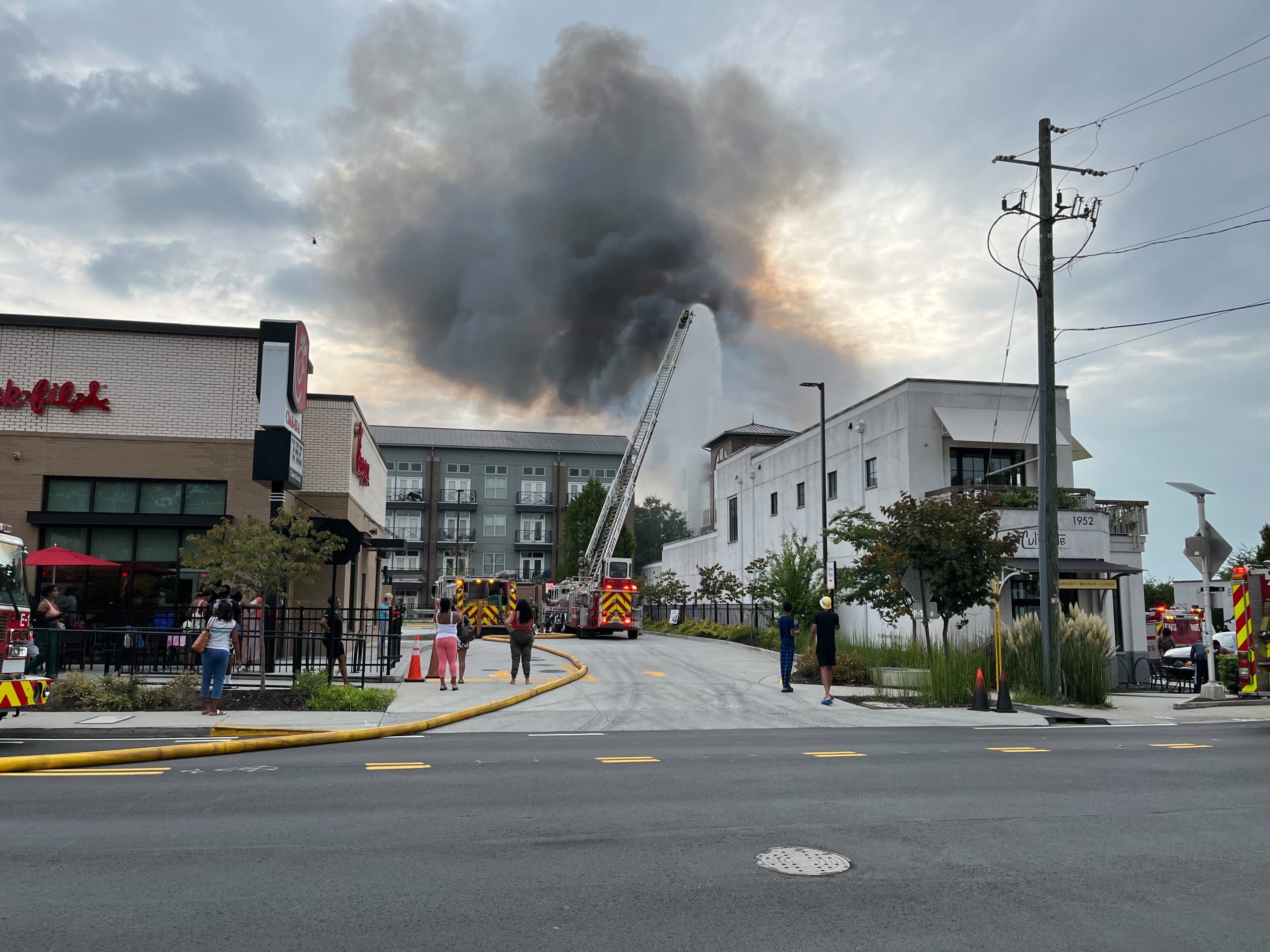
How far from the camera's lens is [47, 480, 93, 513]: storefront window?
76.6ft

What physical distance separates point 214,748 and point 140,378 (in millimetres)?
15623

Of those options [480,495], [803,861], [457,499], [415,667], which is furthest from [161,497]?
[480,495]

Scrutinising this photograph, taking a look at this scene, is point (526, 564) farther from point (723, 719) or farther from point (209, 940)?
point (209, 940)

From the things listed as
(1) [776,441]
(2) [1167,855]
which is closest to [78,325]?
(2) [1167,855]

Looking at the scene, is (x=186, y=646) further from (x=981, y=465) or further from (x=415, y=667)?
(x=981, y=465)

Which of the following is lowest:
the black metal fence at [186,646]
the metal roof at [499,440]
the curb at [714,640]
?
the curb at [714,640]

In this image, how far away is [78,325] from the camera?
77.4 feet

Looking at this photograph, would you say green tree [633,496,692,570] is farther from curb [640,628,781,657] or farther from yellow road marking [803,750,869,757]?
yellow road marking [803,750,869,757]

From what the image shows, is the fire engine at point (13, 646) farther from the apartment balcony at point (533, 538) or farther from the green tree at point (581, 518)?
the apartment balcony at point (533, 538)

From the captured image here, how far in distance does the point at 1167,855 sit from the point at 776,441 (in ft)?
180

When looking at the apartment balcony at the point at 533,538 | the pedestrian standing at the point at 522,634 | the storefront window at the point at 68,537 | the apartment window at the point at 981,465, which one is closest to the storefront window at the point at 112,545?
the storefront window at the point at 68,537

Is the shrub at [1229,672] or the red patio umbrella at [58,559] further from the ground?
the red patio umbrella at [58,559]

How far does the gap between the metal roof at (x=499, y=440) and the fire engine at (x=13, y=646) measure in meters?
68.2

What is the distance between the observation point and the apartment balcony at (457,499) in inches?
3142
